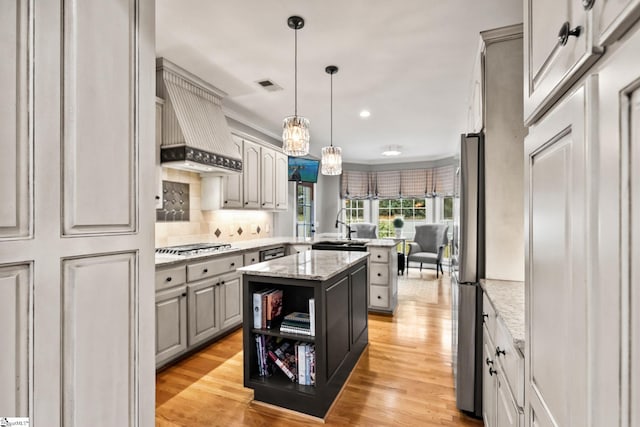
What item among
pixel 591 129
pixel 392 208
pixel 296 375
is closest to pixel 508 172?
pixel 591 129

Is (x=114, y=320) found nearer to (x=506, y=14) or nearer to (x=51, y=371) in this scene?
(x=51, y=371)

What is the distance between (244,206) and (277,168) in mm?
983

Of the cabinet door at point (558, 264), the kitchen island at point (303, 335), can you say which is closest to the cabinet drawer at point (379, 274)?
the kitchen island at point (303, 335)

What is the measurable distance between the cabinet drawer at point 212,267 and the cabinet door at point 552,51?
2714 millimetres

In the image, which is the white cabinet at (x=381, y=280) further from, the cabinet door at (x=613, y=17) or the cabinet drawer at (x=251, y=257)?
the cabinet door at (x=613, y=17)

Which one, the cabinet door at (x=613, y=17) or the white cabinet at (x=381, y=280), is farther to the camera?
the white cabinet at (x=381, y=280)

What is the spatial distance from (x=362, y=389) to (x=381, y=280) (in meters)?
1.83

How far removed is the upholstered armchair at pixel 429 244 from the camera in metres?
6.28

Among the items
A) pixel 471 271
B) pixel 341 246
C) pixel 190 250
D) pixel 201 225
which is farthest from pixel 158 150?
pixel 471 271

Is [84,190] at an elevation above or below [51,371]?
above

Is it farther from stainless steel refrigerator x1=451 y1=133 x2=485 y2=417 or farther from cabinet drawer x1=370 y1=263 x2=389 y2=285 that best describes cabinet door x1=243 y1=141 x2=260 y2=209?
stainless steel refrigerator x1=451 y1=133 x2=485 y2=417

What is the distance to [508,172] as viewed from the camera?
76.5 inches

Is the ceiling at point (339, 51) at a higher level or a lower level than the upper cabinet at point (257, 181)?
higher

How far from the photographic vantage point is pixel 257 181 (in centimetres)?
429
